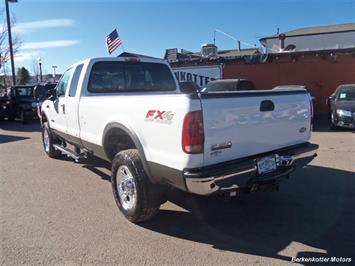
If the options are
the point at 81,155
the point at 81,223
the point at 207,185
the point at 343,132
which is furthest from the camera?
the point at 343,132

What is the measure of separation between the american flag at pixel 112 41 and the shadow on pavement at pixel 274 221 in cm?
992

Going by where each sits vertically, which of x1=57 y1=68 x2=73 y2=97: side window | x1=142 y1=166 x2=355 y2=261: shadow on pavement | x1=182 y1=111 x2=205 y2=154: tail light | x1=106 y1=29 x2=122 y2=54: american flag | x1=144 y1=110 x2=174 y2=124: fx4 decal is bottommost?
x1=142 y1=166 x2=355 y2=261: shadow on pavement

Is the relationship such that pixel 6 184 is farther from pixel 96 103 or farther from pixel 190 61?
pixel 190 61

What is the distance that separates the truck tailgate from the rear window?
2.51m

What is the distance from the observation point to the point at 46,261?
12.0 feet

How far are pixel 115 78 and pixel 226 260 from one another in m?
Answer: 3.49

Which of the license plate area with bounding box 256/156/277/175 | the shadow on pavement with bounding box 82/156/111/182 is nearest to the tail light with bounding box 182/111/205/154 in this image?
the license plate area with bounding box 256/156/277/175

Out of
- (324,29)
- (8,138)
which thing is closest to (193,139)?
(8,138)

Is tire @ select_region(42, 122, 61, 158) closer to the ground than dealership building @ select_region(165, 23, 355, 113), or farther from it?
closer to the ground

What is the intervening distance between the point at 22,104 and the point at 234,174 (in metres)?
16.2

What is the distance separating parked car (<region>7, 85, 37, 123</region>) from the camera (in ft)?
57.0

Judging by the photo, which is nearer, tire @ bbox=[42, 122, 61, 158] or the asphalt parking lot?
the asphalt parking lot

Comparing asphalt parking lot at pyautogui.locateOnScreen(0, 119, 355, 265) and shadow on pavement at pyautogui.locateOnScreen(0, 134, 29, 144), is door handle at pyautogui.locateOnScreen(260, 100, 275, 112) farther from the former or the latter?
shadow on pavement at pyautogui.locateOnScreen(0, 134, 29, 144)

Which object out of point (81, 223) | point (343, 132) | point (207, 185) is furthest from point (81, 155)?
point (343, 132)
